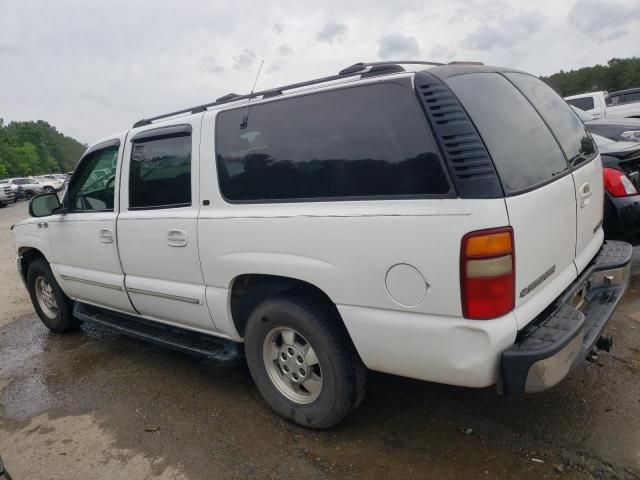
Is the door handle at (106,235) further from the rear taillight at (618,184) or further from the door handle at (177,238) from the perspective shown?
the rear taillight at (618,184)

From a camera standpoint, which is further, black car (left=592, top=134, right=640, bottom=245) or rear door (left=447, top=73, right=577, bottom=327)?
black car (left=592, top=134, right=640, bottom=245)

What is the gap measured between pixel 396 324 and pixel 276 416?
1.27 m

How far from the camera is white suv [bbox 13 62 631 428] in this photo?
2166 mm

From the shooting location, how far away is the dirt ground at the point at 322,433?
100 inches

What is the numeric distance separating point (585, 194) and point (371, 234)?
1.42 m

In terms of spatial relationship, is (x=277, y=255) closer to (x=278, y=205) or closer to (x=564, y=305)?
(x=278, y=205)

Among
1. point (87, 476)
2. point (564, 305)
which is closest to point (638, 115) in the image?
point (564, 305)

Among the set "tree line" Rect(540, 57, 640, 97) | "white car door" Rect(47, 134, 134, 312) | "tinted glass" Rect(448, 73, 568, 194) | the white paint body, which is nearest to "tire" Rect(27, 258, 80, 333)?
"white car door" Rect(47, 134, 134, 312)

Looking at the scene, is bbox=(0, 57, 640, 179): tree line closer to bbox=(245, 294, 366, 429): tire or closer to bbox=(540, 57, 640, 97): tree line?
bbox=(540, 57, 640, 97): tree line

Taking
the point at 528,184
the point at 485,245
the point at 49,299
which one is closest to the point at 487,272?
the point at 485,245

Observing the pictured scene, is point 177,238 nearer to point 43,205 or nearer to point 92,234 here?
point 92,234

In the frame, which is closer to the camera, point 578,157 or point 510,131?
point 510,131

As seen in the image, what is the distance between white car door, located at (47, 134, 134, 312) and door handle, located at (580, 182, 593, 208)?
10.4ft

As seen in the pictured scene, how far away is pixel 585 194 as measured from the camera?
2869mm
